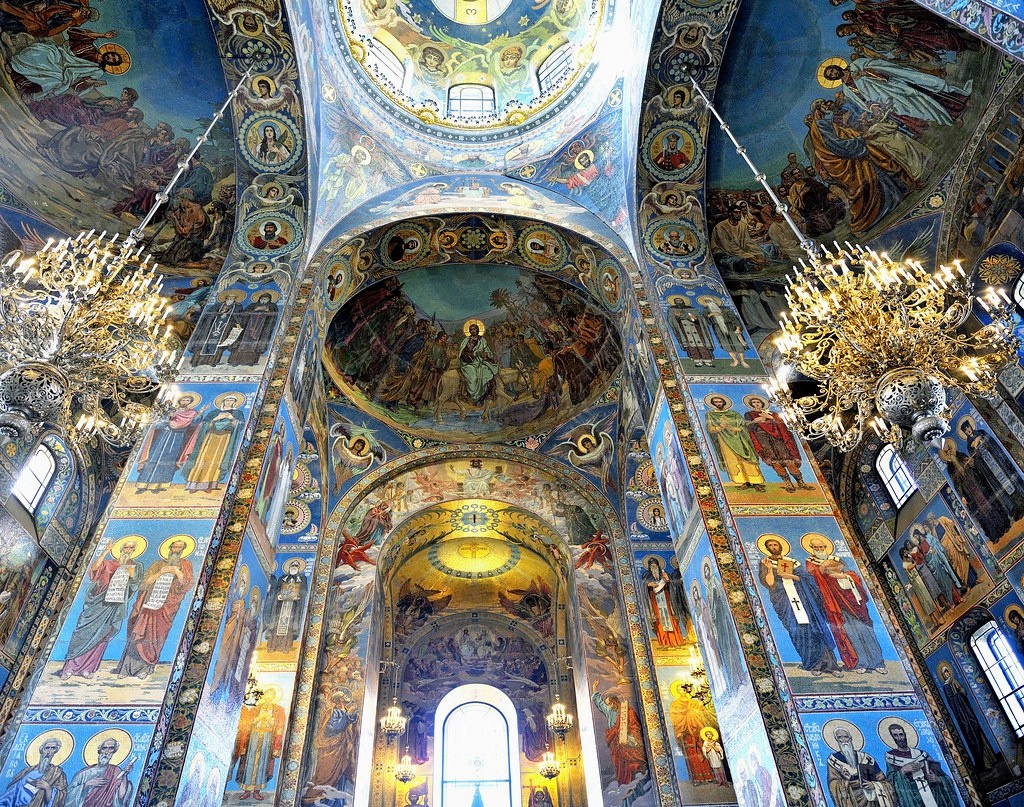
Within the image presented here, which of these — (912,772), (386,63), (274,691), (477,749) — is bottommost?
(912,772)

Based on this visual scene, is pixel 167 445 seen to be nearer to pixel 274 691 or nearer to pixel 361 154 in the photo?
pixel 274 691

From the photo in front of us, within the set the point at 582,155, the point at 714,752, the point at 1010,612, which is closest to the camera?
the point at 1010,612

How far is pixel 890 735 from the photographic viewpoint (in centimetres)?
614

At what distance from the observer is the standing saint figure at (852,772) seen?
581 centimetres

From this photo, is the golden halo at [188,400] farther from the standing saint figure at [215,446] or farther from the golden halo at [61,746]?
the golden halo at [61,746]

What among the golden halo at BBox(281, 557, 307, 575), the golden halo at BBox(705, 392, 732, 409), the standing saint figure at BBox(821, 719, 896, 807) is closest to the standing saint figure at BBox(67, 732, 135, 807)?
the standing saint figure at BBox(821, 719, 896, 807)

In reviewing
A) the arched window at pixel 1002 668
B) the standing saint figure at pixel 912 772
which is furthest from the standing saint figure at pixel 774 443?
the arched window at pixel 1002 668

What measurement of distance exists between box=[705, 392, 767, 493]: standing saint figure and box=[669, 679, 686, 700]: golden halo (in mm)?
5169

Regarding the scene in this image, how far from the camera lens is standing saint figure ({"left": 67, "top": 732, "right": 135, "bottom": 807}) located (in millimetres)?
5414

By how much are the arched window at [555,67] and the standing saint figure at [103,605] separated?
11000 mm

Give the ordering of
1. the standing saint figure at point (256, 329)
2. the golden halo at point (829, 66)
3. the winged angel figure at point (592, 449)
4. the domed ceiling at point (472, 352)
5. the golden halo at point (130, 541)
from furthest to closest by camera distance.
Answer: the winged angel figure at point (592, 449) < the domed ceiling at point (472, 352) < the golden halo at point (829, 66) < the standing saint figure at point (256, 329) < the golden halo at point (130, 541)

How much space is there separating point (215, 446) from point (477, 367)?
7.49m

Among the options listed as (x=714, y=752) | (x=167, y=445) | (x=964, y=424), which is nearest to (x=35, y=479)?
(x=167, y=445)

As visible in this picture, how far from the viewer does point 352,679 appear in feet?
41.4
